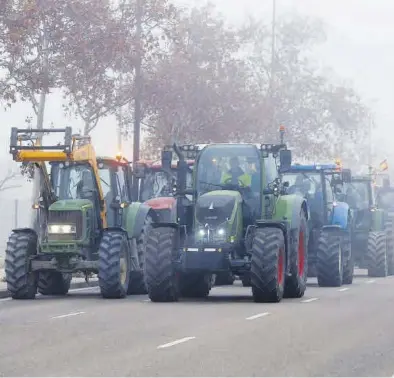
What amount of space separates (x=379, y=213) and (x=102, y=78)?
8831 mm

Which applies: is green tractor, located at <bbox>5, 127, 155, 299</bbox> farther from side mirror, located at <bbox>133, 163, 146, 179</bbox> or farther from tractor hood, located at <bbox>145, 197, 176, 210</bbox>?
tractor hood, located at <bbox>145, 197, 176, 210</bbox>

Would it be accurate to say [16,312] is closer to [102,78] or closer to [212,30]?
[102,78]

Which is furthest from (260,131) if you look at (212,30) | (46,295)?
(46,295)

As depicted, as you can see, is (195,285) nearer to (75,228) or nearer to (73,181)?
(75,228)

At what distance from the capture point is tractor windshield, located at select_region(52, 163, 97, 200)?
28.9m

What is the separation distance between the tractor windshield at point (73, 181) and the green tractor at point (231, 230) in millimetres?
1942

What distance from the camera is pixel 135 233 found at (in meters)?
29.2

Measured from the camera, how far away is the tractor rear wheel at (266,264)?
25.7 metres

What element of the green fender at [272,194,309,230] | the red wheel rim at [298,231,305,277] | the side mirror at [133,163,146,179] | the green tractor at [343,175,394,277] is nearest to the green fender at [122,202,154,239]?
the side mirror at [133,163,146,179]

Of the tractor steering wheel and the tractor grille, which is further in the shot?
the tractor grille

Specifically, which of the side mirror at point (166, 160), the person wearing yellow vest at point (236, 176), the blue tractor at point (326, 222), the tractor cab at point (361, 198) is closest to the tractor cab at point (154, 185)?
Result: the blue tractor at point (326, 222)

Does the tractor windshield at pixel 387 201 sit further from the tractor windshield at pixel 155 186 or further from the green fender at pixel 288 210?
the green fender at pixel 288 210

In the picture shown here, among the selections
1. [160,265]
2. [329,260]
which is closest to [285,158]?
[160,265]

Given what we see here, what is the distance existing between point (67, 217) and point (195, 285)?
282 cm
